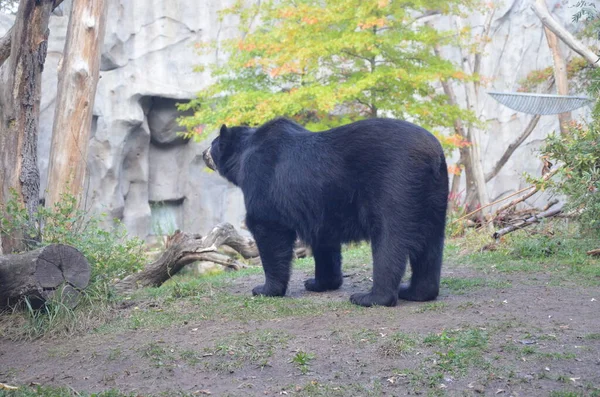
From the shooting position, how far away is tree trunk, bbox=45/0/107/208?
7.86 metres

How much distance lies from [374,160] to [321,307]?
1.33 m

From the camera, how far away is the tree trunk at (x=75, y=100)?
7863 millimetres

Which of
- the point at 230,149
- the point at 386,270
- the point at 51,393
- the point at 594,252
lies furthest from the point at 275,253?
the point at 594,252

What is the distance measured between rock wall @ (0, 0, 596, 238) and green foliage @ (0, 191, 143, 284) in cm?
936

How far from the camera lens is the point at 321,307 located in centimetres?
579

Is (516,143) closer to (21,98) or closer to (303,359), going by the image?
(21,98)

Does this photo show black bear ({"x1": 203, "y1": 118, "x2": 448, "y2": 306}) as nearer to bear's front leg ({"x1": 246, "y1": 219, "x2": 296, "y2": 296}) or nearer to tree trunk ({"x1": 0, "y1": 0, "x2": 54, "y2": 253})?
bear's front leg ({"x1": 246, "y1": 219, "x2": 296, "y2": 296})

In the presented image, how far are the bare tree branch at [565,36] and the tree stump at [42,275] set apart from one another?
22.2 feet

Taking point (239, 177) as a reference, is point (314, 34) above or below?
above

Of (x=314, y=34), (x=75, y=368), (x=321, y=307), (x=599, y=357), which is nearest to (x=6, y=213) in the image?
(x=75, y=368)

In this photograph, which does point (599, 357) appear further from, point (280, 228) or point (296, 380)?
point (280, 228)

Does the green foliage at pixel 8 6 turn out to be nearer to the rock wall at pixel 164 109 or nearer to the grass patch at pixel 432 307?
the rock wall at pixel 164 109

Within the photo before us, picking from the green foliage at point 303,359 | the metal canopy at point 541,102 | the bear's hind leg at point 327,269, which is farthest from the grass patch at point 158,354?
the metal canopy at point 541,102

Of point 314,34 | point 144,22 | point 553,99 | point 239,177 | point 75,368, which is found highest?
point 144,22
